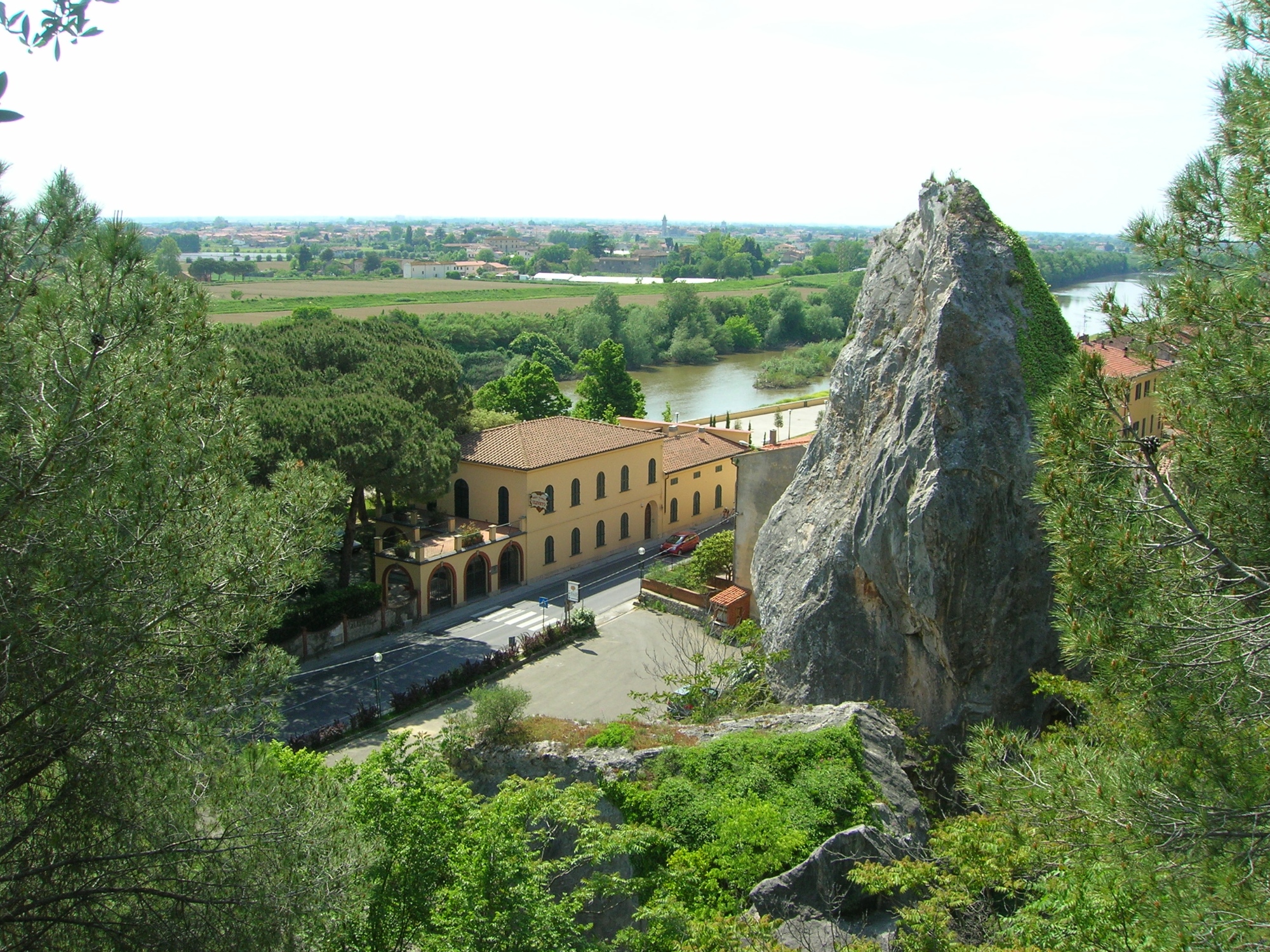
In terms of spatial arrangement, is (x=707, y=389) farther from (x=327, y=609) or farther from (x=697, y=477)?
(x=327, y=609)

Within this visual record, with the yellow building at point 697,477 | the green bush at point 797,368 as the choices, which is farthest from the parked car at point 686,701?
the green bush at point 797,368

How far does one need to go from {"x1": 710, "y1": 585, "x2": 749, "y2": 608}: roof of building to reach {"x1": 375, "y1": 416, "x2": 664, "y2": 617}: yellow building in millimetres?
7028

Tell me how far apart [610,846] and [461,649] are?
17605mm

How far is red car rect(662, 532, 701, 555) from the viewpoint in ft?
119

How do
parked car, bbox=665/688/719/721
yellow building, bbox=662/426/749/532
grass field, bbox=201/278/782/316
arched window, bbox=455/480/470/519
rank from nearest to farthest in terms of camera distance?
parked car, bbox=665/688/719/721 < arched window, bbox=455/480/470/519 < yellow building, bbox=662/426/749/532 < grass field, bbox=201/278/782/316

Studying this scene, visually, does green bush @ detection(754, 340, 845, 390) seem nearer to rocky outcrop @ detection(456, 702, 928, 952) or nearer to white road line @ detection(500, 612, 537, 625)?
white road line @ detection(500, 612, 537, 625)

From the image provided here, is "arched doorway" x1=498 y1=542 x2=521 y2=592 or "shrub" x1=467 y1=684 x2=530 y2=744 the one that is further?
"arched doorway" x1=498 y1=542 x2=521 y2=592

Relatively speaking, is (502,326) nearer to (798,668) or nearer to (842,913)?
(798,668)

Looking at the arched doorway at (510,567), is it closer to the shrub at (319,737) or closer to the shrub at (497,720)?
the shrub at (319,737)

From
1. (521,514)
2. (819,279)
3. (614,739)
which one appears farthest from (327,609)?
(819,279)

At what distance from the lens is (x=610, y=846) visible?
10.5m

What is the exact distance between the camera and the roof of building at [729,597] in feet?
94.4

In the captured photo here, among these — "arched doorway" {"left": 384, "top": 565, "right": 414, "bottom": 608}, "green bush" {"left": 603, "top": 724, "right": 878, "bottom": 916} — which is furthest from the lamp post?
"green bush" {"left": 603, "top": 724, "right": 878, "bottom": 916}

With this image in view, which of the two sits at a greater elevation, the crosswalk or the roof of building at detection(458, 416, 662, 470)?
the roof of building at detection(458, 416, 662, 470)
